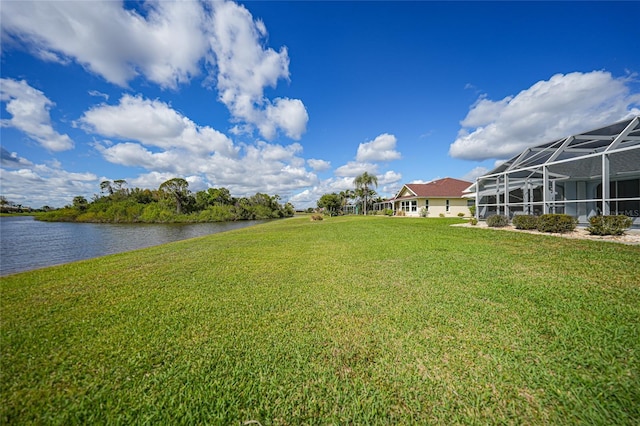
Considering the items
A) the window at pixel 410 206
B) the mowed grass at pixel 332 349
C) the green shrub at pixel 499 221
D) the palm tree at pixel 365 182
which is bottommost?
the mowed grass at pixel 332 349

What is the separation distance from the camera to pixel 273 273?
223 inches

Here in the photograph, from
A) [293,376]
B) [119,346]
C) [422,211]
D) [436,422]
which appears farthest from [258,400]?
[422,211]

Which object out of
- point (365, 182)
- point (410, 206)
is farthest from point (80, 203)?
point (410, 206)

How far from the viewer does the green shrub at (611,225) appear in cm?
798

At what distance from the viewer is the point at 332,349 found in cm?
261

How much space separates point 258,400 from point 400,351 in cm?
151

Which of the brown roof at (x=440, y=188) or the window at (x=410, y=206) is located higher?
the brown roof at (x=440, y=188)

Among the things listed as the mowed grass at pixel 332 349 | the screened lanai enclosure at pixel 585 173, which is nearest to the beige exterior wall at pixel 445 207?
the screened lanai enclosure at pixel 585 173

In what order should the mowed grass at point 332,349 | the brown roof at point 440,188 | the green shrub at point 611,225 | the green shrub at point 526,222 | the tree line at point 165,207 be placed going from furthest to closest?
the tree line at point 165,207, the brown roof at point 440,188, the green shrub at point 526,222, the green shrub at point 611,225, the mowed grass at point 332,349

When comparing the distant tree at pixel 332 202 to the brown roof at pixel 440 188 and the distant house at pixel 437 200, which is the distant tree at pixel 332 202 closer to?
the brown roof at pixel 440 188

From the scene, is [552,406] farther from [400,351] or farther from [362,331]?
[362,331]

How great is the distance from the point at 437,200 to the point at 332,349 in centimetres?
3068

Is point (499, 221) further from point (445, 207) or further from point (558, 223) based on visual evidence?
point (445, 207)

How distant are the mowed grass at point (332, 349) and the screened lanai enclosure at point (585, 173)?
7.29 metres
